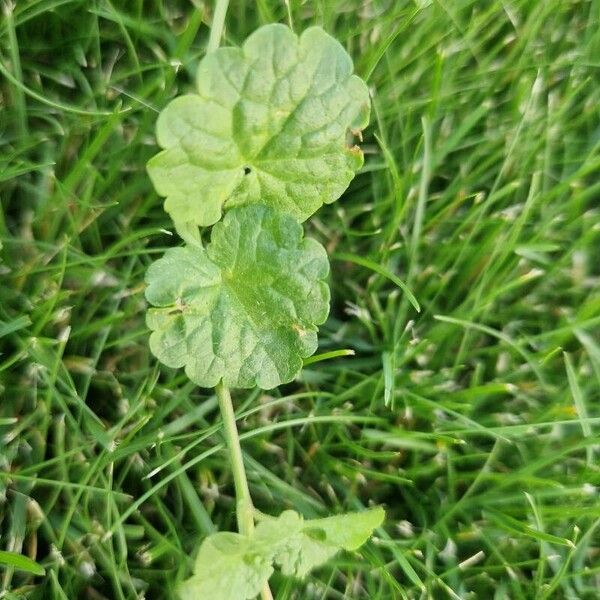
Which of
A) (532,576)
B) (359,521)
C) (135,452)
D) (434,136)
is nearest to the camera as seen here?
(359,521)

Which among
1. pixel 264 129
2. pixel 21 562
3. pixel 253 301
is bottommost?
pixel 21 562

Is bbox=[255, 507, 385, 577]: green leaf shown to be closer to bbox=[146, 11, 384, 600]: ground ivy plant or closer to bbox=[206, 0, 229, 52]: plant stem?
bbox=[146, 11, 384, 600]: ground ivy plant

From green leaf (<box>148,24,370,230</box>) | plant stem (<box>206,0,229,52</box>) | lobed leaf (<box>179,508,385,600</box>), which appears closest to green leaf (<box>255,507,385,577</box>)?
lobed leaf (<box>179,508,385,600</box>)

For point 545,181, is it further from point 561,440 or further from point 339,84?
point 339,84

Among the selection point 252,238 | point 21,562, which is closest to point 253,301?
point 252,238

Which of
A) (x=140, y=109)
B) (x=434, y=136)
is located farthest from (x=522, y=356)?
(x=140, y=109)

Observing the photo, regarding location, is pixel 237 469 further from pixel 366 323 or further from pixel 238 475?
pixel 366 323
